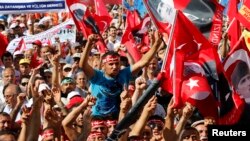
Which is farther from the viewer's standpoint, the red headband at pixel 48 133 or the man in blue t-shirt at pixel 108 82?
the man in blue t-shirt at pixel 108 82

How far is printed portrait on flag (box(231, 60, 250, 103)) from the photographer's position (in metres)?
9.61

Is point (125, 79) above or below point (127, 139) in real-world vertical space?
above

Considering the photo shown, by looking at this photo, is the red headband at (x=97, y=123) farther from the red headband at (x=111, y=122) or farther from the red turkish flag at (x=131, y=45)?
the red turkish flag at (x=131, y=45)

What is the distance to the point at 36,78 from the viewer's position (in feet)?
32.2

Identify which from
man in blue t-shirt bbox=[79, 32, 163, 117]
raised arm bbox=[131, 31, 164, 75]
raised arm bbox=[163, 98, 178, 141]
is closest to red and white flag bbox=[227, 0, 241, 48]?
raised arm bbox=[131, 31, 164, 75]

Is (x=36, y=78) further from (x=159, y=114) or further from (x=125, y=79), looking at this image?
(x=159, y=114)

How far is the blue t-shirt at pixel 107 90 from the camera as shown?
9852mm

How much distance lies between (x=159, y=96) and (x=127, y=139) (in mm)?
2870

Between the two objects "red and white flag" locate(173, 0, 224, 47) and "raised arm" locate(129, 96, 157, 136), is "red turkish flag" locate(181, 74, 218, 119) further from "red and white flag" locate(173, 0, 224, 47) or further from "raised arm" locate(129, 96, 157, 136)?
"red and white flag" locate(173, 0, 224, 47)

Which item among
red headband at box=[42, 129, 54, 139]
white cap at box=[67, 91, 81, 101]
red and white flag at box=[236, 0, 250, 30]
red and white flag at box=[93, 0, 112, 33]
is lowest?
red headband at box=[42, 129, 54, 139]

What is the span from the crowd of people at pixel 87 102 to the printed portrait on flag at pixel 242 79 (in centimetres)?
2

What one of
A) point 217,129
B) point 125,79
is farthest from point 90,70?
point 217,129

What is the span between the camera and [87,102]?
864 cm

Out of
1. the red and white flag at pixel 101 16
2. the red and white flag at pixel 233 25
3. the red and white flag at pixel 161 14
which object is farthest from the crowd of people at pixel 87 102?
the red and white flag at pixel 233 25
